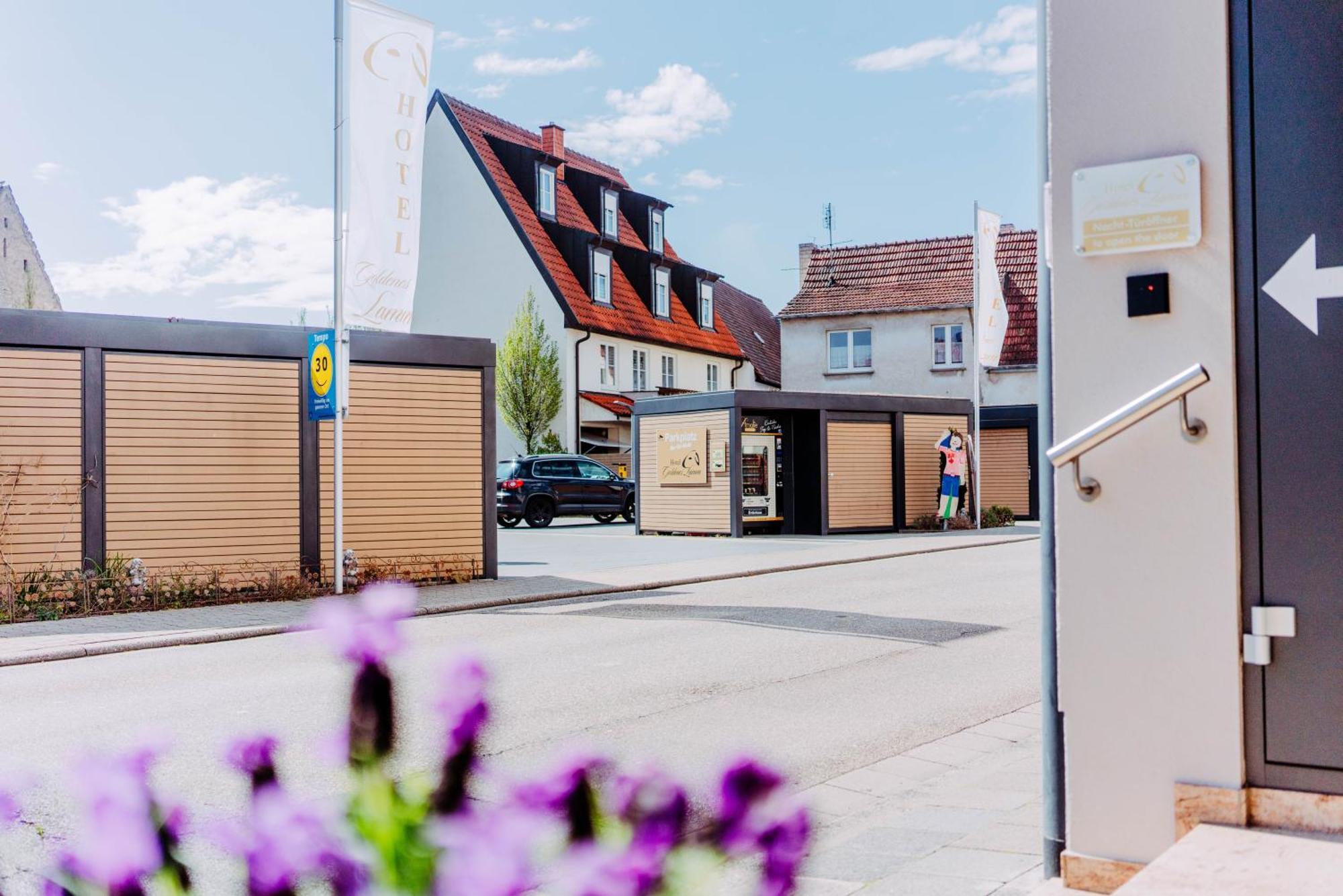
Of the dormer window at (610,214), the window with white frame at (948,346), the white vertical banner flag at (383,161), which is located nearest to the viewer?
the white vertical banner flag at (383,161)

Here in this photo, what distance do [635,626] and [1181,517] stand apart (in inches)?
321

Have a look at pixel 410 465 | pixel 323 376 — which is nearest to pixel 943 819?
pixel 323 376

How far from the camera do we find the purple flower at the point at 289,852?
0.69 m

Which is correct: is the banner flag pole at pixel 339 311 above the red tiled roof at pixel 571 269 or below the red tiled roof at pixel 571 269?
below

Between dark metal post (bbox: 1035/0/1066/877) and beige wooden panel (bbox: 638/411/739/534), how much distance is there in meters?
20.8

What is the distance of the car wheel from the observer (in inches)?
1168

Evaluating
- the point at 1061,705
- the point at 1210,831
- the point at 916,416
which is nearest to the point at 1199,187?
the point at 1061,705

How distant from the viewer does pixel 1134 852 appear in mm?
3676

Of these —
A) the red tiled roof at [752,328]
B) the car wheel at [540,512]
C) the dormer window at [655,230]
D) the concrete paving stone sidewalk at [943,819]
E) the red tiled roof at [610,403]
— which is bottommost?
the concrete paving stone sidewalk at [943,819]

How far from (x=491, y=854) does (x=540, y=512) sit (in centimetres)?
2938

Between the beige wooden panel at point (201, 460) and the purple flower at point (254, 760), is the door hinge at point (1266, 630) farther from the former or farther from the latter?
the beige wooden panel at point (201, 460)

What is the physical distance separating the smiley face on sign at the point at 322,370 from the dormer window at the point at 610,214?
3077 centimetres

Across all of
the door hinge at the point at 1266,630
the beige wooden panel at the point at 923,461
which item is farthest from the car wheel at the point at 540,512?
the door hinge at the point at 1266,630

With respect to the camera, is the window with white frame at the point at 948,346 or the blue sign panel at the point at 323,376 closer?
the blue sign panel at the point at 323,376
